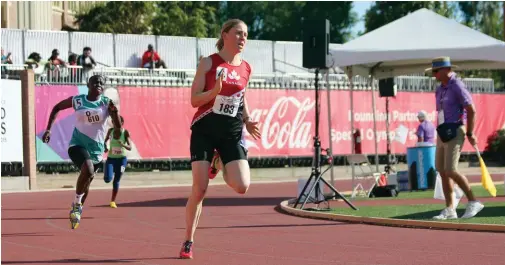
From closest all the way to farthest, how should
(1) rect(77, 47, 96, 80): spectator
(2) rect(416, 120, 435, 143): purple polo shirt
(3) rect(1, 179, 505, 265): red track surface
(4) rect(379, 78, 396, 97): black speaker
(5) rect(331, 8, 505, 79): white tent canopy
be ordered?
1. (3) rect(1, 179, 505, 265): red track surface
2. (5) rect(331, 8, 505, 79): white tent canopy
3. (2) rect(416, 120, 435, 143): purple polo shirt
4. (4) rect(379, 78, 396, 97): black speaker
5. (1) rect(77, 47, 96, 80): spectator

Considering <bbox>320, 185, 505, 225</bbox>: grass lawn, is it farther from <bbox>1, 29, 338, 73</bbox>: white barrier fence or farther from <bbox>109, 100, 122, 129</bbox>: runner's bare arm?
<bbox>1, 29, 338, 73</bbox>: white barrier fence

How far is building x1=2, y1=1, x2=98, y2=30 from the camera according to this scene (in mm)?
49844

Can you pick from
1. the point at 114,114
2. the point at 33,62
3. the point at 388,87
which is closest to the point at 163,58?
the point at 33,62

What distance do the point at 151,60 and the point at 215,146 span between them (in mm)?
25783

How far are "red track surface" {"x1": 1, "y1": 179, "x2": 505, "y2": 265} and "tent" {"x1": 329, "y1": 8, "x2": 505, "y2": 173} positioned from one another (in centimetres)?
403

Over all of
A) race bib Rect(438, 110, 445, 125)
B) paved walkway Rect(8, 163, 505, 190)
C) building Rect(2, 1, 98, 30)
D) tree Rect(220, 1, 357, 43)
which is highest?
tree Rect(220, 1, 357, 43)

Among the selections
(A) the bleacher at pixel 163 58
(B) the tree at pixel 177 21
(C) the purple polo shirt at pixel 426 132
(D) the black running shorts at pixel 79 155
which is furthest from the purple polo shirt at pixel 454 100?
(B) the tree at pixel 177 21

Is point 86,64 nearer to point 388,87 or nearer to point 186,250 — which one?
point 388,87

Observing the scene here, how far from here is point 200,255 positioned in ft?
37.6

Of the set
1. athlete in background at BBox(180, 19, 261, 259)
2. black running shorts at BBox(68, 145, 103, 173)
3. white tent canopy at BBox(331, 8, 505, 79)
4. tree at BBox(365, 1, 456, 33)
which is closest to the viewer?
athlete in background at BBox(180, 19, 261, 259)

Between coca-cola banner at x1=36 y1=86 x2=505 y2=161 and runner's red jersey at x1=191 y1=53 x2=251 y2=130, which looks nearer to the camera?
runner's red jersey at x1=191 y1=53 x2=251 y2=130

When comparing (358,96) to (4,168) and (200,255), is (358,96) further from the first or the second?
(200,255)

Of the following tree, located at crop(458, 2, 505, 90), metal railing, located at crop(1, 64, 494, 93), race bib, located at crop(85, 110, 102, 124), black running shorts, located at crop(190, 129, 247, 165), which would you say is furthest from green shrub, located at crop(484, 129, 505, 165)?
black running shorts, located at crop(190, 129, 247, 165)

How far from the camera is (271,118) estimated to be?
35438 millimetres
